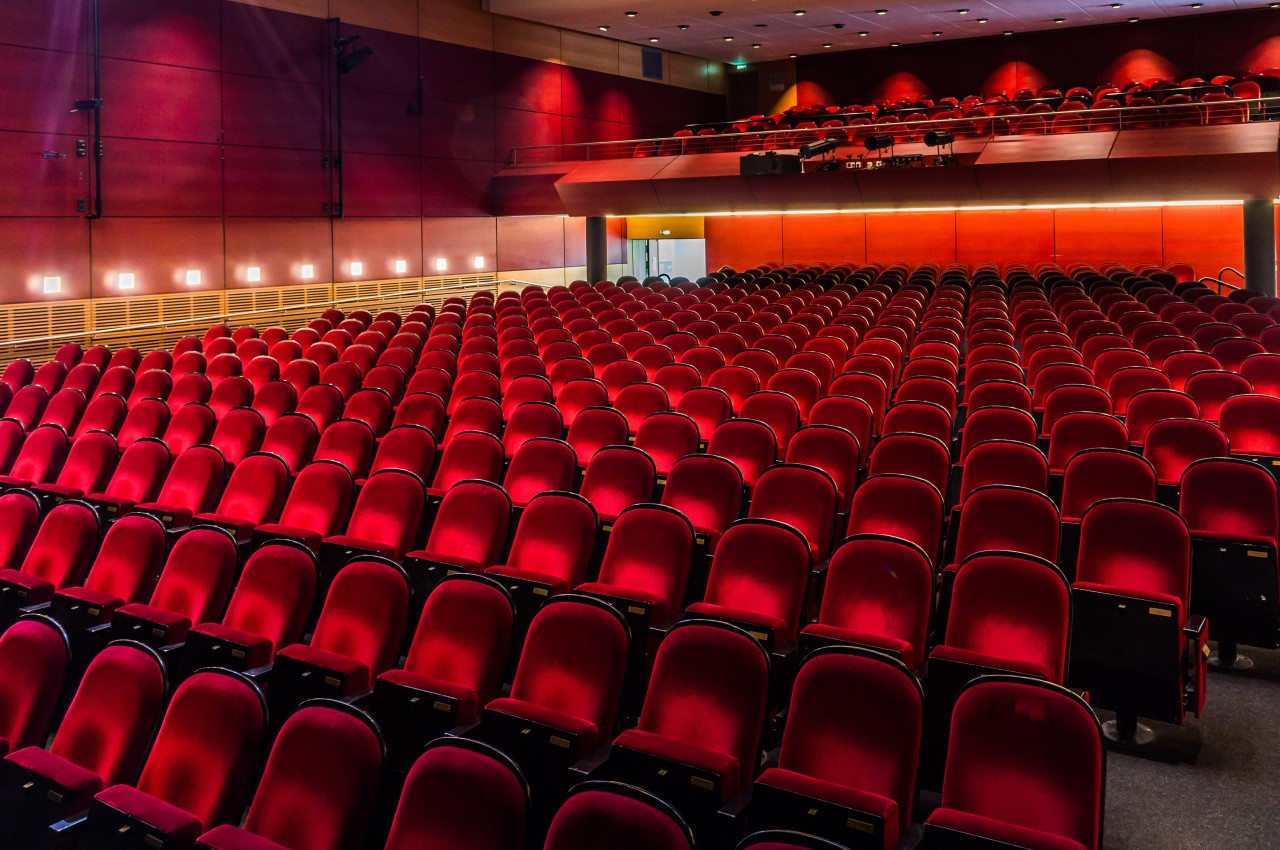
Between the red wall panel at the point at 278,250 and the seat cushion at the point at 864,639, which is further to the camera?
the red wall panel at the point at 278,250

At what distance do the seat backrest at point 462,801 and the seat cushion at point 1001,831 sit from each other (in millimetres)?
856

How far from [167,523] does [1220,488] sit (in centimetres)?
421

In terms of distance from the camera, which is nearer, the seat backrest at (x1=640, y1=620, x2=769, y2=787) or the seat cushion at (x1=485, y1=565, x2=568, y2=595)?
the seat backrest at (x1=640, y1=620, x2=769, y2=787)

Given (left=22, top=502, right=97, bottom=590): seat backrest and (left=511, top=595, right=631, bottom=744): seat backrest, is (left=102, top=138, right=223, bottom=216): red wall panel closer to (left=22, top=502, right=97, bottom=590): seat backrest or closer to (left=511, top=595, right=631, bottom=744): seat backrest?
(left=22, top=502, right=97, bottom=590): seat backrest

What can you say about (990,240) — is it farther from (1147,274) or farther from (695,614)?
(695,614)

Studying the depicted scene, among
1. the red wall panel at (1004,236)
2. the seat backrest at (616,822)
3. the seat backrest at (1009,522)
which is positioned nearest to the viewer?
the seat backrest at (616,822)

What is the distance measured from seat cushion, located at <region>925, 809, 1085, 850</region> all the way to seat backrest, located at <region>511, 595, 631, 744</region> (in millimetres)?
949

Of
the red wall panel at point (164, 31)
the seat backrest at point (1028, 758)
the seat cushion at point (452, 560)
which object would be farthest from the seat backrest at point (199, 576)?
the red wall panel at point (164, 31)

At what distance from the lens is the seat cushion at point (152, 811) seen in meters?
2.33

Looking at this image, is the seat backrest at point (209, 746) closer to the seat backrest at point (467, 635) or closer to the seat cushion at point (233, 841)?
the seat cushion at point (233, 841)

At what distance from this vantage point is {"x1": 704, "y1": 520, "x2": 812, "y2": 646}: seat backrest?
3.27m

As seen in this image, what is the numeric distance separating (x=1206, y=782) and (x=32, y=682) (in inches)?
132

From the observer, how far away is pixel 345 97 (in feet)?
41.5


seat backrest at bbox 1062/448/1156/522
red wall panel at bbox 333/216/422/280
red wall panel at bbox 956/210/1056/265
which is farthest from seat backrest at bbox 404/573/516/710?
red wall panel at bbox 956/210/1056/265
